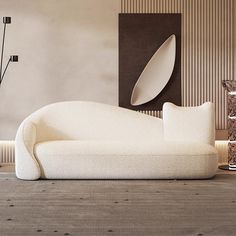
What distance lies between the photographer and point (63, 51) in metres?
5.45

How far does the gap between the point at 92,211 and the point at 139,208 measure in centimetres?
32

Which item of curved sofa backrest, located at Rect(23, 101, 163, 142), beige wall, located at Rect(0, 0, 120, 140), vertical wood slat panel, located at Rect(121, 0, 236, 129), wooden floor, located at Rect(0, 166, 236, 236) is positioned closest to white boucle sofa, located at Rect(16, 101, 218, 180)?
wooden floor, located at Rect(0, 166, 236, 236)

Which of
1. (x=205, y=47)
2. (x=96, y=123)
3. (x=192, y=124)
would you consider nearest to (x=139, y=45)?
(x=205, y=47)

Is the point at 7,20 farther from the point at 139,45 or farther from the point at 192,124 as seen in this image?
the point at 192,124

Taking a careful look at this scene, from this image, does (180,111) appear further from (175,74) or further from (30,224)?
(30,224)

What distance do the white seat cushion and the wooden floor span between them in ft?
0.35

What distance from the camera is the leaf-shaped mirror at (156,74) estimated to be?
543 centimetres

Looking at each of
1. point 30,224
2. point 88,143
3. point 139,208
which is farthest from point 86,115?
point 30,224

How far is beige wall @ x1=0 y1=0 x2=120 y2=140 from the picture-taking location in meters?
5.43

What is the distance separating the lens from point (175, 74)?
5.46 meters

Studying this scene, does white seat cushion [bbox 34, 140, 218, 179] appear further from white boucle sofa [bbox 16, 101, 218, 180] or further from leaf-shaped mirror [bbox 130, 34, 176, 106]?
leaf-shaped mirror [bbox 130, 34, 176, 106]

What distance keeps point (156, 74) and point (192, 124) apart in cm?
129

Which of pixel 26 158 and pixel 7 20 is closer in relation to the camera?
pixel 26 158

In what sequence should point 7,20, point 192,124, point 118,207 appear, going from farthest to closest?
point 7,20 < point 192,124 < point 118,207
